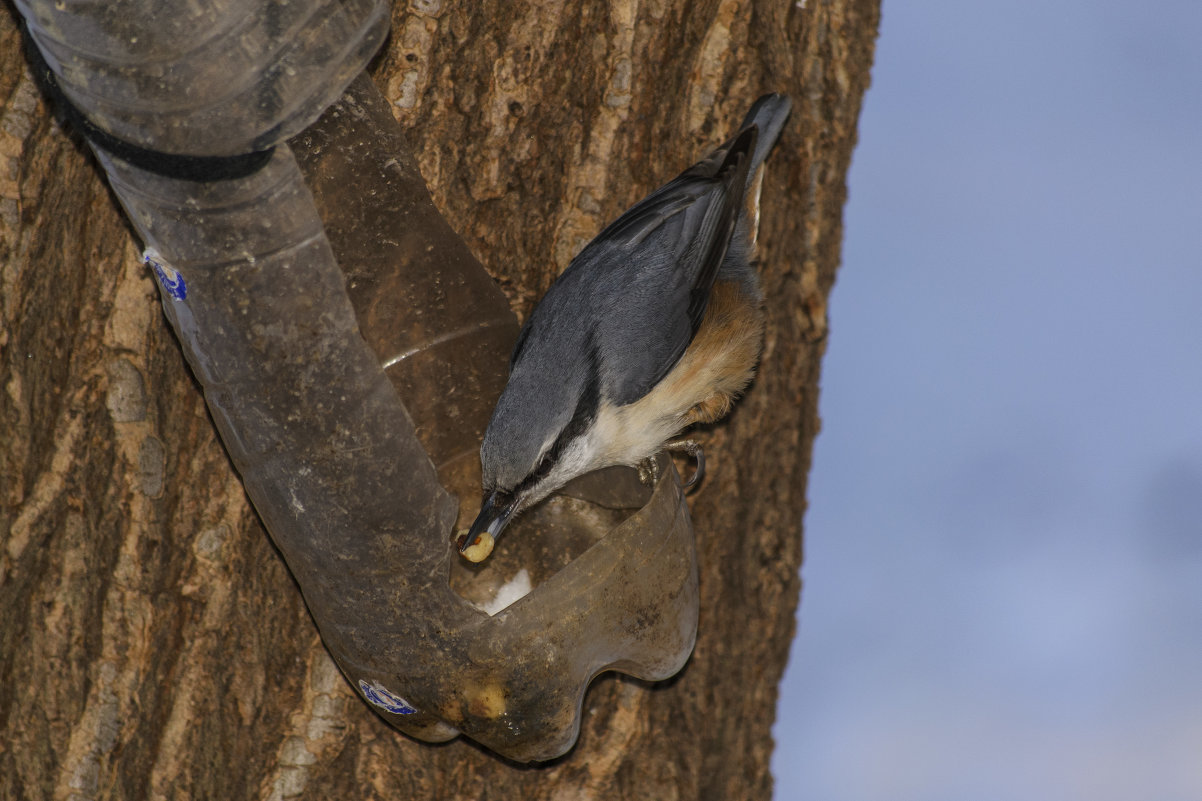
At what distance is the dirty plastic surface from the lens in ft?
6.10

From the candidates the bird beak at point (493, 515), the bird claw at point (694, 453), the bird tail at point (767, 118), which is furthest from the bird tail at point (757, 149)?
the bird beak at point (493, 515)

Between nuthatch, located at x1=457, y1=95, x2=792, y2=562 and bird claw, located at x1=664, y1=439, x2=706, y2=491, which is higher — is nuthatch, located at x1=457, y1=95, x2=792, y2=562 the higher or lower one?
the higher one

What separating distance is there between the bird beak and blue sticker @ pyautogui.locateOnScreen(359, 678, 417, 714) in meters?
0.30

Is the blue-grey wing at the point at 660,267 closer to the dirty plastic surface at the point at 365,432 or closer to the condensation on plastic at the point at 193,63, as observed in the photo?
the dirty plastic surface at the point at 365,432

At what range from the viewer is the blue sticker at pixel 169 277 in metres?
1.90

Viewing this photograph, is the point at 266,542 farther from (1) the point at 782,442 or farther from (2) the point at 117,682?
(1) the point at 782,442

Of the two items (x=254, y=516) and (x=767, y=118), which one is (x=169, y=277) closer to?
(x=254, y=516)

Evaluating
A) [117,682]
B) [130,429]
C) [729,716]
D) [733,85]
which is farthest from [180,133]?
[729,716]

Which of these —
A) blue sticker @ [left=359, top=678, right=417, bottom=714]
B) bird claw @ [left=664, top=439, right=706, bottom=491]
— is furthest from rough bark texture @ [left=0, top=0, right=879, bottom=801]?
blue sticker @ [left=359, top=678, right=417, bottom=714]

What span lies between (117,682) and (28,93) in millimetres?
1153

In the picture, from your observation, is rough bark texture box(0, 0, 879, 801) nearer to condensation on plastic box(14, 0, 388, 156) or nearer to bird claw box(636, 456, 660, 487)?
bird claw box(636, 456, 660, 487)

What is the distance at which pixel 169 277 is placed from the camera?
1.91 m

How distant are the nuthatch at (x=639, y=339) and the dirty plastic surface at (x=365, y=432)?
0.20m

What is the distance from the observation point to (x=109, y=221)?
220cm
